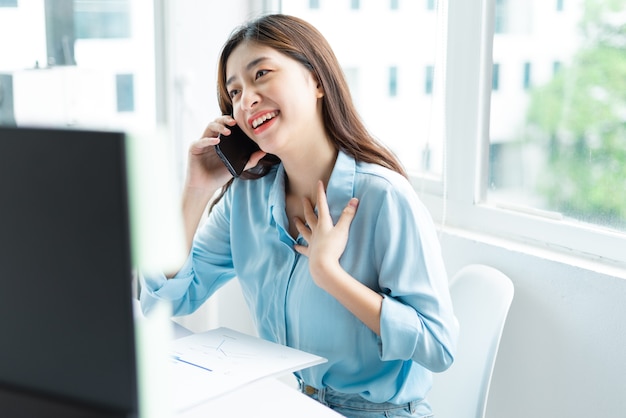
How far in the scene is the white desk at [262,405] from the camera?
113cm

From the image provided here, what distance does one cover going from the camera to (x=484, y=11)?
1852 millimetres

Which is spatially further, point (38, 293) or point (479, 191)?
point (479, 191)

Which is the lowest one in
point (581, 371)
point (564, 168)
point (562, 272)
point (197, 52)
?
point (581, 371)

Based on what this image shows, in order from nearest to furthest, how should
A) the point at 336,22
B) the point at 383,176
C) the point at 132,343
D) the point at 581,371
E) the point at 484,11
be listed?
the point at 132,343 → the point at 383,176 → the point at 581,371 → the point at 484,11 → the point at 336,22

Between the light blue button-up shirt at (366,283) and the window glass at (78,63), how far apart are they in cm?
98

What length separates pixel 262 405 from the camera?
1.16 metres

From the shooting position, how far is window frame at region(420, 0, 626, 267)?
1.81 metres

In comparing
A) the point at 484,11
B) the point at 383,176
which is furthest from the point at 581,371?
the point at 484,11

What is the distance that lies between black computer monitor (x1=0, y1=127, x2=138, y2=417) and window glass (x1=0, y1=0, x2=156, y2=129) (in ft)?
5.55

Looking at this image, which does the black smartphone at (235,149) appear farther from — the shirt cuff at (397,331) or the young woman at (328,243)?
the shirt cuff at (397,331)

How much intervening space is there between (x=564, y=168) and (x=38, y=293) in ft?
4.41

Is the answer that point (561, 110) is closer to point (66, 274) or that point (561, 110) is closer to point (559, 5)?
point (559, 5)

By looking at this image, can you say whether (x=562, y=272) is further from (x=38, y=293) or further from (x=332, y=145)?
(x=38, y=293)

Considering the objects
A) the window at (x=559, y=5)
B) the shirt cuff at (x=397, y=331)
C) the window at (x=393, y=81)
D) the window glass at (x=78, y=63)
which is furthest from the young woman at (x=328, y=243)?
the window glass at (x=78, y=63)
